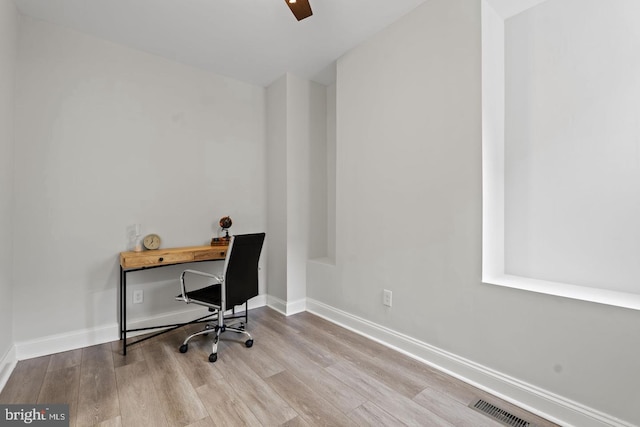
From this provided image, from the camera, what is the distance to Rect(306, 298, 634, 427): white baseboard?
1573mm

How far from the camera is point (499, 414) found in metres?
1.71

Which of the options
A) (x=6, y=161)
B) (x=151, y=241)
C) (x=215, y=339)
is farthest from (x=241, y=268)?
(x=6, y=161)

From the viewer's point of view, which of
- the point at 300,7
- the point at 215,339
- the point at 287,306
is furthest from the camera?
the point at 287,306

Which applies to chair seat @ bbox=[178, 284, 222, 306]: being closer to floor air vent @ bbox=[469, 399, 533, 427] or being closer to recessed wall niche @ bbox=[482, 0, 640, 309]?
floor air vent @ bbox=[469, 399, 533, 427]

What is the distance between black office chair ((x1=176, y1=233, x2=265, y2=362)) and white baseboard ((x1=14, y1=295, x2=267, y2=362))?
0.57 metres

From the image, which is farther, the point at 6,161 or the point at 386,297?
the point at 386,297

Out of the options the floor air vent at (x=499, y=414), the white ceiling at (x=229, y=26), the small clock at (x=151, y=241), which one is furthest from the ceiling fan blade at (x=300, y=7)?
the floor air vent at (x=499, y=414)

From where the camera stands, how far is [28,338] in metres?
2.38

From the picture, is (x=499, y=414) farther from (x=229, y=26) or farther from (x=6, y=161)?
(x=6, y=161)

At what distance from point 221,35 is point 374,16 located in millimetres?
1346

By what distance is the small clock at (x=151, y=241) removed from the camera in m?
2.83

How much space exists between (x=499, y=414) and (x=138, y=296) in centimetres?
299

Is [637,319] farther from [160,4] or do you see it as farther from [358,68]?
[160,4]

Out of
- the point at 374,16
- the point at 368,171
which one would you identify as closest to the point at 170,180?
the point at 368,171
